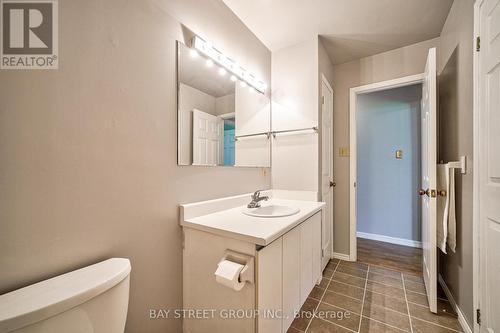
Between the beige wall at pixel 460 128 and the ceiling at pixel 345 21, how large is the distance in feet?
0.69

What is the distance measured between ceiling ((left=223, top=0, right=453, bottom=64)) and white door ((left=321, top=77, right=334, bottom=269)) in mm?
467

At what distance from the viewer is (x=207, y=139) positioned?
1366mm

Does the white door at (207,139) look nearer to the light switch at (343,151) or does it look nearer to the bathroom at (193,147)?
the bathroom at (193,147)

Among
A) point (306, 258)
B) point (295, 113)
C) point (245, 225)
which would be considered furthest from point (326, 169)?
point (245, 225)

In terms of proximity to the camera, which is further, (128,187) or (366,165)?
(366,165)

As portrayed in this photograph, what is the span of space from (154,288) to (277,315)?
26.4 inches

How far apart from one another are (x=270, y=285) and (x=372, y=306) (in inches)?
47.3

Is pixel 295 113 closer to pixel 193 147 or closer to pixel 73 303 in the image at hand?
pixel 193 147

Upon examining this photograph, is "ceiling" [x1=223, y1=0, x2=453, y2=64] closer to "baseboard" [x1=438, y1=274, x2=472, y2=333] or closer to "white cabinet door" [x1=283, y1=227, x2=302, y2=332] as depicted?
"white cabinet door" [x1=283, y1=227, x2=302, y2=332]

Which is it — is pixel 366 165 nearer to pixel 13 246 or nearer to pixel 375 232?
pixel 375 232

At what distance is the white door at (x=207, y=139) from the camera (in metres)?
1.27

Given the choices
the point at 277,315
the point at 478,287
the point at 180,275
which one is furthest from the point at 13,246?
the point at 478,287

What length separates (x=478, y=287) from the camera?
110cm

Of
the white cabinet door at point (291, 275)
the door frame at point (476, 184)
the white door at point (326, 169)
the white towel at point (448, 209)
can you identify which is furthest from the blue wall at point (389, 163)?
the white cabinet door at point (291, 275)
